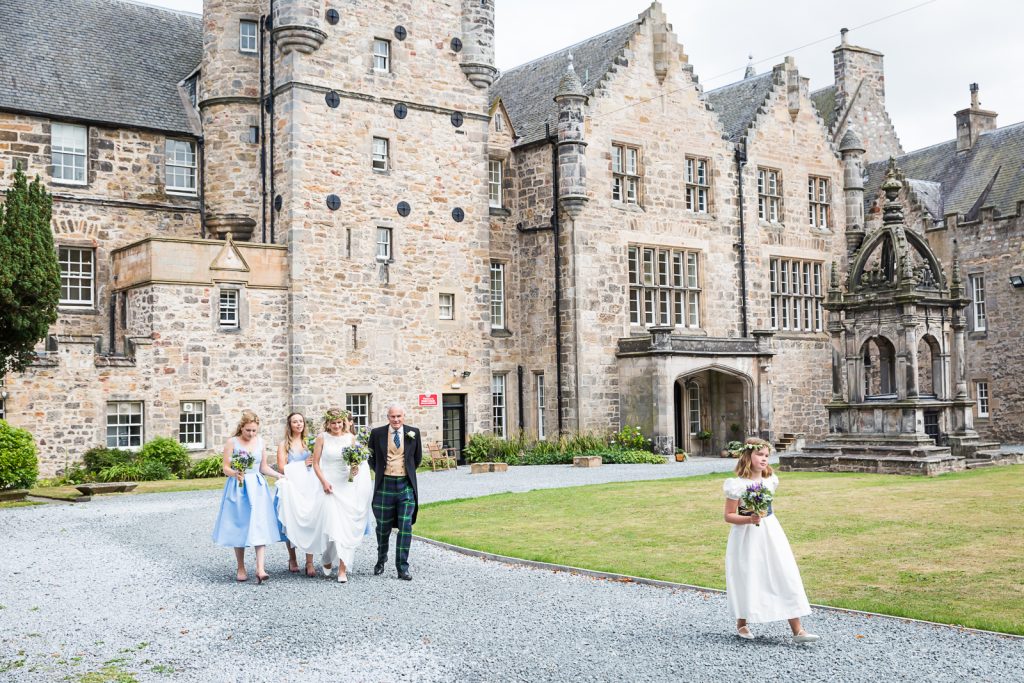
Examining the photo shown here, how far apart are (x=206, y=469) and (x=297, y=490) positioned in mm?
14227

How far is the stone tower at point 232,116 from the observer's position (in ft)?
96.7

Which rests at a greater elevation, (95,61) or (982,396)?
(95,61)

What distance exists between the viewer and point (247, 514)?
12.1 m

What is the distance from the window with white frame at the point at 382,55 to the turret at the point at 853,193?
18.7 metres

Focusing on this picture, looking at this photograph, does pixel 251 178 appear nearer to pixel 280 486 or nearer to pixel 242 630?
pixel 280 486

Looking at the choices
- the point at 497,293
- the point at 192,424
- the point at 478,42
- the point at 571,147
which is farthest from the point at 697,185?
the point at 192,424

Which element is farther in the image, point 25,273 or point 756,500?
point 25,273

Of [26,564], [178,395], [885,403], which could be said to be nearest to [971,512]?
[885,403]

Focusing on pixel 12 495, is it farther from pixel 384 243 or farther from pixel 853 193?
pixel 853 193

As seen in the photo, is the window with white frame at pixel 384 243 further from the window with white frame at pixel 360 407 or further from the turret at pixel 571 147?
the turret at pixel 571 147

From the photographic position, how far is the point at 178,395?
26375 millimetres

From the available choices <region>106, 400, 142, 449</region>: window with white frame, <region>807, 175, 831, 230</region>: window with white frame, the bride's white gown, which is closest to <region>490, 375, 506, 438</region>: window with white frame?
<region>106, 400, 142, 449</region>: window with white frame

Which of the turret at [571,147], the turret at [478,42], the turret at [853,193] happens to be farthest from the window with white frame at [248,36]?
the turret at [853,193]

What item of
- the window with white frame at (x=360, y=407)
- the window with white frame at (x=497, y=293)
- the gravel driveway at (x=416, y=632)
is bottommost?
the gravel driveway at (x=416, y=632)
